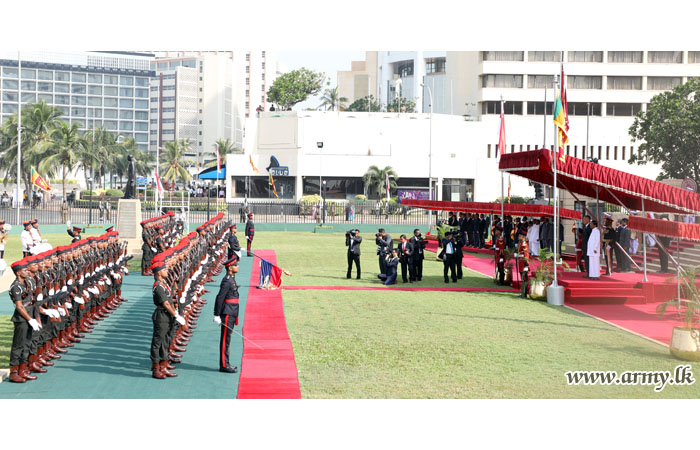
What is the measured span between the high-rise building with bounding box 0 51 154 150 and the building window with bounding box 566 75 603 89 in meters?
104

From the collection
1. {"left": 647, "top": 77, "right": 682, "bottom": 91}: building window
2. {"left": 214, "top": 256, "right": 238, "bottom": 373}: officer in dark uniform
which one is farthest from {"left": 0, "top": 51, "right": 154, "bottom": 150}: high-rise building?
{"left": 214, "top": 256, "right": 238, "bottom": 373}: officer in dark uniform

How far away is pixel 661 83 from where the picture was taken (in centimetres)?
7975

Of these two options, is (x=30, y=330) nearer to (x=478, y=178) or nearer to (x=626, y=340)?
(x=626, y=340)

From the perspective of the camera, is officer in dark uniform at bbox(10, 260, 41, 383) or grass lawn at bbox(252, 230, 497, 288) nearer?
officer in dark uniform at bbox(10, 260, 41, 383)

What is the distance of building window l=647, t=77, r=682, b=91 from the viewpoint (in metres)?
79.5

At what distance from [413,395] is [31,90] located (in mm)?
158869

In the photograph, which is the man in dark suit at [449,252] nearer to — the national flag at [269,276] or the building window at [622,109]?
the national flag at [269,276]

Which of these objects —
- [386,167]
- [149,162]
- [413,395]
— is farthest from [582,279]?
[149,162]

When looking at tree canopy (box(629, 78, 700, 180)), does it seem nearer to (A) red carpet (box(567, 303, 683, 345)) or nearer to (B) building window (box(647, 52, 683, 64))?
(B) building window (box(647, 52, 683, 64))

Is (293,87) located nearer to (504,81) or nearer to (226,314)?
(504,81)

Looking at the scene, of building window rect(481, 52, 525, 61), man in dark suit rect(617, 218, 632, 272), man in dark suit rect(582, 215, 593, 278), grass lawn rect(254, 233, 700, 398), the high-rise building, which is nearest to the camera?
grass lawn rect(254, 233, 700, 398)

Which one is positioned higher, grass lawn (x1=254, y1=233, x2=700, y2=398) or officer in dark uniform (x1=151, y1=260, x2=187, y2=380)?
officer in dark uniform (x1=151, y1=260, x2=187, y2=380)

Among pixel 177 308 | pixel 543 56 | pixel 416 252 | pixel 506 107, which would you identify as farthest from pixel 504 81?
pixel 177 308

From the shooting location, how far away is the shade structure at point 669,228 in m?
15.1
